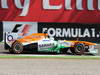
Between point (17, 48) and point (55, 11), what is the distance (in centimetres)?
759

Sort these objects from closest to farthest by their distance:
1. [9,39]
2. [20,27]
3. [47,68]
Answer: [47,68]
[9,39]
[20,27]

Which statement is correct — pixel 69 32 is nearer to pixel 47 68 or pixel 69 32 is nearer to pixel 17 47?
pixel 17 47

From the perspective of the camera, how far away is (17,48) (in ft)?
49.7

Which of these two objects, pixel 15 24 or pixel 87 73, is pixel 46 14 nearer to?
pixel 15 24

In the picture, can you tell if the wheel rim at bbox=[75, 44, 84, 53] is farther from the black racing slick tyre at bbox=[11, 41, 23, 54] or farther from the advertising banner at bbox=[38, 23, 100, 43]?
the advertising banner at bbox=[38, 23, 100, 43]

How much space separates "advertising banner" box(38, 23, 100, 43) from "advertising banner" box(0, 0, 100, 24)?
1.11 feet

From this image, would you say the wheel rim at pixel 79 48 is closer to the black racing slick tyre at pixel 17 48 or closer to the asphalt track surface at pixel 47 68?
the black racing slick tyre at pixel 17 48

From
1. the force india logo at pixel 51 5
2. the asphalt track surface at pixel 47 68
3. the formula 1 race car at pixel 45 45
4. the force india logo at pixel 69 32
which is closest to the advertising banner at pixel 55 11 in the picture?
the force india logo at pixel 51 5

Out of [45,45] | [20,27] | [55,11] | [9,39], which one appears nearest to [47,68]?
[45,45]

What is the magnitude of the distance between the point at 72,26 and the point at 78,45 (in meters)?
7.09

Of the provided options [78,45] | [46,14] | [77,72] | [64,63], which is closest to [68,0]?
[46,14]

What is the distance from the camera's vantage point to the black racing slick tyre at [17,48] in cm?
1506

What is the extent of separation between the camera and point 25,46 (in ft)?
49.6

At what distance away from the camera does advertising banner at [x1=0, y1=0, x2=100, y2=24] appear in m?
22.1
